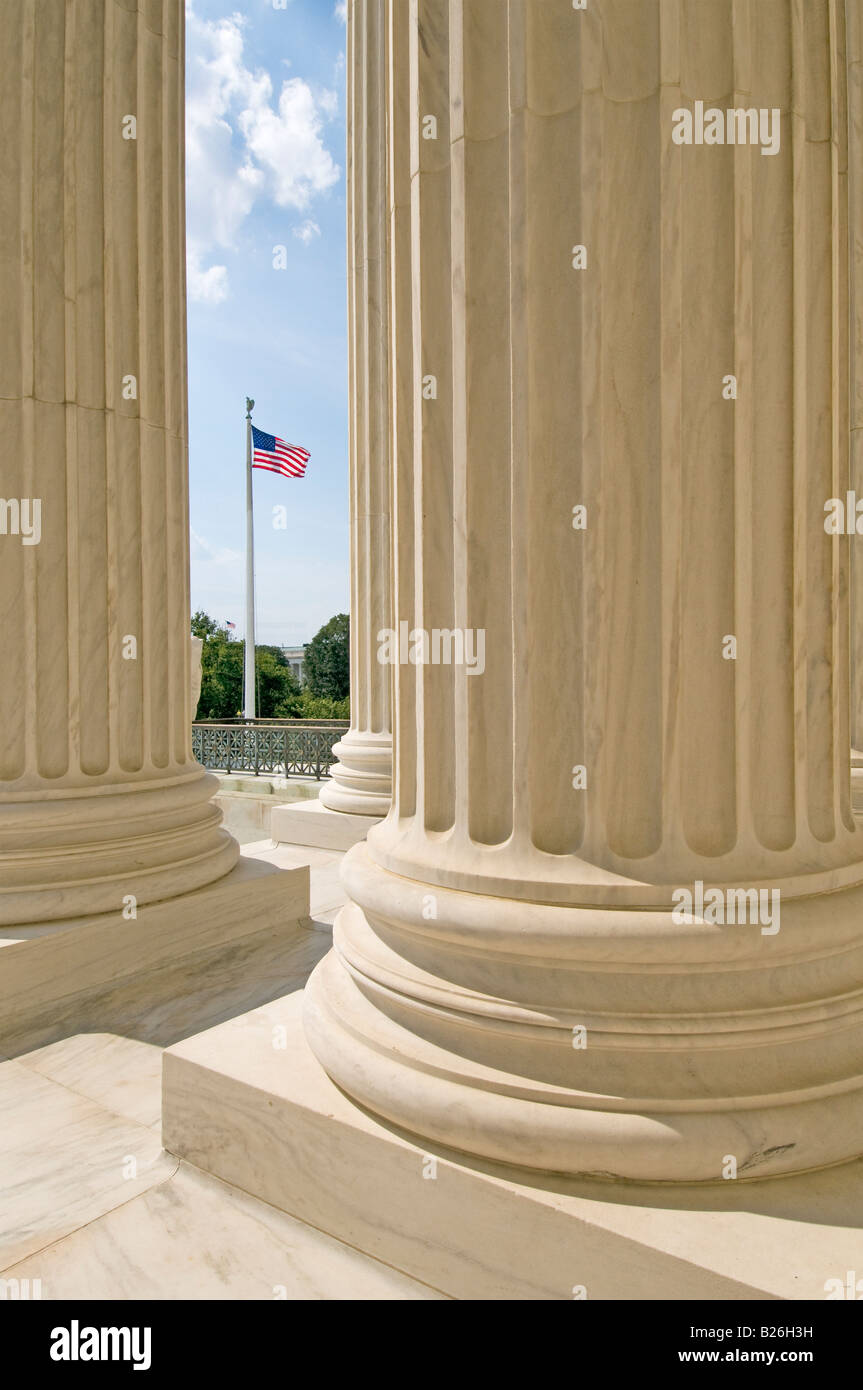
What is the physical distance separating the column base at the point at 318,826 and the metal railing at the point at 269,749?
1742 centimetres

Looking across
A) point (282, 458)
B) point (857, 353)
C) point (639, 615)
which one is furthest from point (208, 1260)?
point (282, 458)

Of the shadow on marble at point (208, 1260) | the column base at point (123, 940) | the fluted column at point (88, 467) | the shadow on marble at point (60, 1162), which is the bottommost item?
the shadow on marble at point (60, 1162)

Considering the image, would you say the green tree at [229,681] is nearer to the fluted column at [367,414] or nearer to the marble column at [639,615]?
the fluted column at [367,414]

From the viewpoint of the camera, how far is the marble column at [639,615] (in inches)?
259

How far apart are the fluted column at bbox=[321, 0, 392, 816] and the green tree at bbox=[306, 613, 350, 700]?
6028 inches

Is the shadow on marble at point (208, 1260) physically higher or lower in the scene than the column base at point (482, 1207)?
lower

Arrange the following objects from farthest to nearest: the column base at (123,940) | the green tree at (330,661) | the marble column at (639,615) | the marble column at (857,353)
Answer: the green tree at (330,661) < the marble column at (857,353) < the column base at (123,940) < the marble column at (639,615)

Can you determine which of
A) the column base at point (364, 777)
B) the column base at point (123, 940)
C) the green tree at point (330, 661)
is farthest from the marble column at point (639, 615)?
the green tree at point (330, 661)

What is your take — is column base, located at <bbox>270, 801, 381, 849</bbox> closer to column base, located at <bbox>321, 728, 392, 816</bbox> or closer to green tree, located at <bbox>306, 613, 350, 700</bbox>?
column base, located at <bbox>321, 728, 392, 816</bbox>

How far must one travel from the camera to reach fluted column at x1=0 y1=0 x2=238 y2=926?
1388 centimetres

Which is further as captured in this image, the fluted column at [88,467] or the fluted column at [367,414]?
the fluted column at [367,414]
